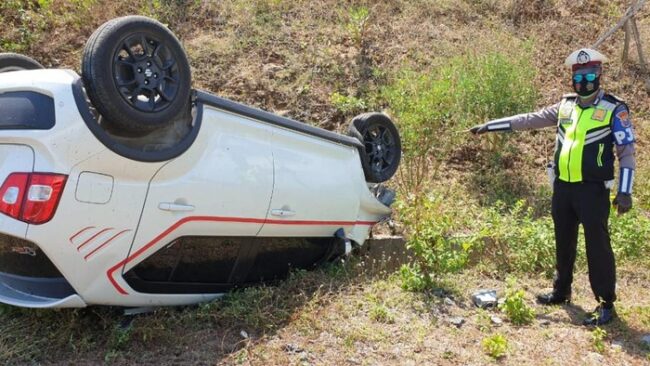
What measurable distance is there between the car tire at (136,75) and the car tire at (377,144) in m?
2.14

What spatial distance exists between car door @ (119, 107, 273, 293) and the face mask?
7.27 ft

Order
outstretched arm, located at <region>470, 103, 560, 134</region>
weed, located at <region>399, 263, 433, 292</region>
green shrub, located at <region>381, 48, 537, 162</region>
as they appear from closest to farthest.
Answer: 1. weed, located at <region>399, 263, 433, 292</region>
2. outstretched arm, located at <region>470, 103, 560, 134</region>
3. green shrub, located at <region>381, 48, 537, 162</region>

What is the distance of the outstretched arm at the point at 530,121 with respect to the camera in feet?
15.2

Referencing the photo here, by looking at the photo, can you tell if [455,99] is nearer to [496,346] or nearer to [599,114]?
[599,114]

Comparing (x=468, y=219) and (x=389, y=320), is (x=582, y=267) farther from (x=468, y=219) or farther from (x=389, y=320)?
(x=389, y=320)

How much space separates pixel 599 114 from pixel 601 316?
1.42 meters

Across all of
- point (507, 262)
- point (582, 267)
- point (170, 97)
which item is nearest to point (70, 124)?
point (170, 97)

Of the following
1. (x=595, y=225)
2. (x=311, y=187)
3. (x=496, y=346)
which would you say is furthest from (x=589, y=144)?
(x=311, y=187)

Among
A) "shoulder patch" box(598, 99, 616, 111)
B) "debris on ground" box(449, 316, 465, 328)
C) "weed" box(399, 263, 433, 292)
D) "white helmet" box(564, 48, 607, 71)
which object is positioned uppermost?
"white helmet" box(564, 48, 607, 71)

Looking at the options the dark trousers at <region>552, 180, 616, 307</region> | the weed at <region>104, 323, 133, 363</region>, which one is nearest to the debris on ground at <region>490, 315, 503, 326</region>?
the dark trousers at <region>552, 180, 616, 307</region>

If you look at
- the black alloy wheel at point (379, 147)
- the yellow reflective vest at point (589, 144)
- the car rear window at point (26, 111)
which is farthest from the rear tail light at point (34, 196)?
the yellow reflective vest at point (589, 144)

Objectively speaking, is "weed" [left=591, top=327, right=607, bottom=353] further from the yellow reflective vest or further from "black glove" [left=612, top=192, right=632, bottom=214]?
the yellow reflective vest

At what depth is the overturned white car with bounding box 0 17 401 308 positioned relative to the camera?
3.05m

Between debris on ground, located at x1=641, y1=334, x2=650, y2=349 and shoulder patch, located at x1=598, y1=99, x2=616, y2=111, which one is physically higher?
shoulder patch, located at x1=598, y1=99, x2=616, y2=111
